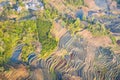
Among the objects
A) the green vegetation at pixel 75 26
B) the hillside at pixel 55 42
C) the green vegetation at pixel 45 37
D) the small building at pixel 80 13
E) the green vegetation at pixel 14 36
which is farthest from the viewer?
the small building at pixel 80 13

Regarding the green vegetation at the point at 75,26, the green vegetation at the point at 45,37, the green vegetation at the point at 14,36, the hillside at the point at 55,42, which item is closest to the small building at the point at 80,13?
the hillside at the point at 55,42

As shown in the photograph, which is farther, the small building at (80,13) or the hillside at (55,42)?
the small building at (80,13)

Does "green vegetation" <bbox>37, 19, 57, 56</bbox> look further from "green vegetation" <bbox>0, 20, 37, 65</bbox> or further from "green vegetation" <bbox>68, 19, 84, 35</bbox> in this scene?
"green vegetation" <bbox>68, 19, 84, 35</bbox>

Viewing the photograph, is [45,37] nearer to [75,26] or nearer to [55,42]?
A: [55,42]

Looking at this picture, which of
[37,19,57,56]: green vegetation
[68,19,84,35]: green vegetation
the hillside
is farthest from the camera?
[68,19,84,35]: green vegetation

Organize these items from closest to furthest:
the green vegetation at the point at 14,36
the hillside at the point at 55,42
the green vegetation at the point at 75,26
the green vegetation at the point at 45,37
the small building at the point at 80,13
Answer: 1. the hillside at the point at 55,42
2. the green vegetation at the point at 14,36
3. the green vegetation at the point at 45,37
4. the green vegetation at the point at 75,26
5. the small building at the point at 80,13

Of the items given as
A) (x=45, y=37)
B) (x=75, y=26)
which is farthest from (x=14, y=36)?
(x=75, y=26)

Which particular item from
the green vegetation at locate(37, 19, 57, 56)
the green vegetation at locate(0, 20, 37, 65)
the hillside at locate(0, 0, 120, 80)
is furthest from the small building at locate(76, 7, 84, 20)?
the green vegetation at locate(0, 20, 37, 65)

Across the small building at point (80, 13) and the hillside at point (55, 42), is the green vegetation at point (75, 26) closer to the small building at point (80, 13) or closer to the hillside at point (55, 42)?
the hillside at point (55, 42)

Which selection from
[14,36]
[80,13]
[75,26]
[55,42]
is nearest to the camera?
[14,36]
